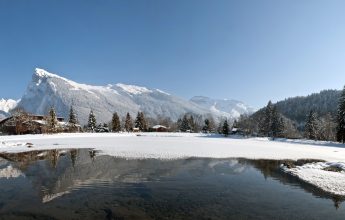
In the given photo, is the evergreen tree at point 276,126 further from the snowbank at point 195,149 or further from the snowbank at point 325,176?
the snowbank at point 325,176

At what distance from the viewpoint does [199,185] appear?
21266 millimetres

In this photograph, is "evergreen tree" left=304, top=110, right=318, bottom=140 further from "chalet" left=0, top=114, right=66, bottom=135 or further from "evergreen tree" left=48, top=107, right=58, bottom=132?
"chalet" left=0, top=114, right=66, bottom=135

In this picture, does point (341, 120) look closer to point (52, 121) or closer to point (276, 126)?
point (276, 126)

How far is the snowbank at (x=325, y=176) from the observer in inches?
802

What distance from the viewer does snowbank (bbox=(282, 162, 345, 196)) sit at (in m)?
20.4

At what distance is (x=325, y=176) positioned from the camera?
79.0 feet

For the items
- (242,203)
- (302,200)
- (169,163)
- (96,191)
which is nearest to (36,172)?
(96,191)

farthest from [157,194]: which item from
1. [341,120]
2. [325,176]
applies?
[341,120]

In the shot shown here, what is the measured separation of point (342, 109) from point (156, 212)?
75.2 metres

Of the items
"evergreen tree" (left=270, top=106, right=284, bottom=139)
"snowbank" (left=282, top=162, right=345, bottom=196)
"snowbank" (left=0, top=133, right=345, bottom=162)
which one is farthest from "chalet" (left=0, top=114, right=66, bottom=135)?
"snowbank" (left=282, top=162, right=345, bottom=196)

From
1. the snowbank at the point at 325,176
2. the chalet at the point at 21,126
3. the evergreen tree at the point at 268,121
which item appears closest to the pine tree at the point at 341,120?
the evergreen tree at the point at 268,121

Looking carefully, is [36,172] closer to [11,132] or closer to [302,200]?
[302,200]

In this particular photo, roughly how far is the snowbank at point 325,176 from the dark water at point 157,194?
1002 millimetres

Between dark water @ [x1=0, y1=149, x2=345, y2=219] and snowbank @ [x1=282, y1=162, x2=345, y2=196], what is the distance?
100 cm
